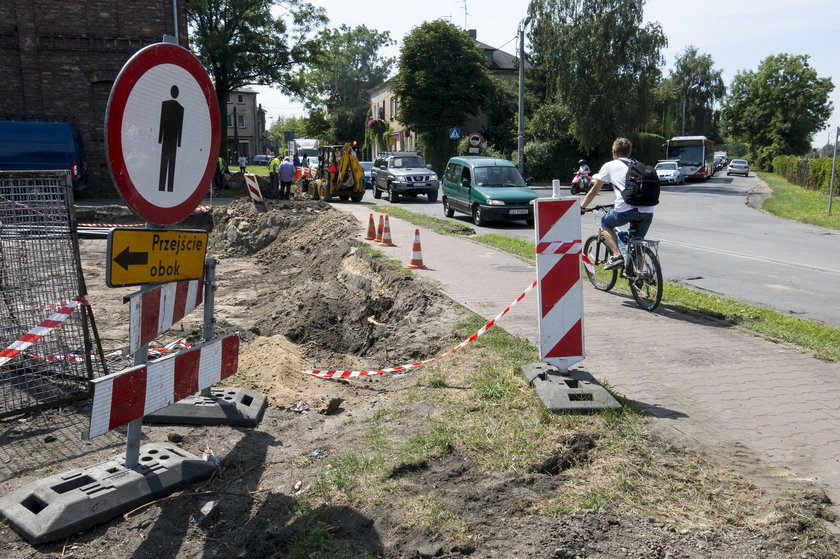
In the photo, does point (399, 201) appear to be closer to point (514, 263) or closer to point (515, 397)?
point (514, 263)

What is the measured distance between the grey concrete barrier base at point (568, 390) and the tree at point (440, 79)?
49.2 m

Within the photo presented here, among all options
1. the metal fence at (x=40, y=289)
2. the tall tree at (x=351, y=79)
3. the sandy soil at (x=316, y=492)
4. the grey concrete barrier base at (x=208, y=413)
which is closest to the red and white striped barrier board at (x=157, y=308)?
the sandy soil at (x=316, y=492)

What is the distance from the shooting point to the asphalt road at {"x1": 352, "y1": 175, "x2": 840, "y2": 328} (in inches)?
396

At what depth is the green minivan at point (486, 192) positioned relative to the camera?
64.0 ft

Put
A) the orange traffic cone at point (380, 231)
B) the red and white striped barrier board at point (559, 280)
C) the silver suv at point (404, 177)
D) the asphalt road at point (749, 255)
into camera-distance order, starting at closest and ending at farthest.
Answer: the red and white striped barrier board at point (559, 280) < the asphalt road at point (749, 255) < the orange traffic cone at point (380, 231) < the silver suv at point (404, 177)

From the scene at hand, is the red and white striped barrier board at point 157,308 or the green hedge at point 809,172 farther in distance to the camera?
the green hedge at point 809,172

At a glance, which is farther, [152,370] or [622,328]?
[622,328]

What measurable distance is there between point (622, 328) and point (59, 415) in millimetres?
5351

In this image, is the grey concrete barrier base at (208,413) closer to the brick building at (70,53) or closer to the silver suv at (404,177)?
the silver suv at (404,177)

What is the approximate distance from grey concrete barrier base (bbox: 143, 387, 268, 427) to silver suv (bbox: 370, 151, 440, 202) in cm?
2371

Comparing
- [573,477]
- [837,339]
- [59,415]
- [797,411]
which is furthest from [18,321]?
[837,339]

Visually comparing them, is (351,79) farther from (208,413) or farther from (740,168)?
(208,413)

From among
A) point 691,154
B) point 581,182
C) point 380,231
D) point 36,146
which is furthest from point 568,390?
point 691,154

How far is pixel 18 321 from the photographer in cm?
558
